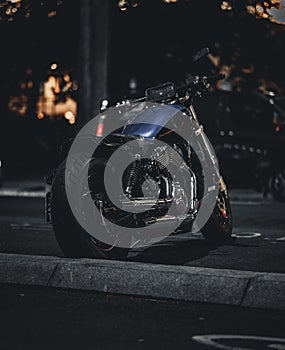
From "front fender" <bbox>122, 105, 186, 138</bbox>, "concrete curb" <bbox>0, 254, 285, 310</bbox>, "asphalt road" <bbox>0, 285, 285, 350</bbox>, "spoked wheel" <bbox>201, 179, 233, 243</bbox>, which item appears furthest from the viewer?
"spoked wheel" <bbox>201, 179, 233, 243</bbox>

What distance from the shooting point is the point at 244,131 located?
60.7ft

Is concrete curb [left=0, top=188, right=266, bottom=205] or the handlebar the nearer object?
the handlebar

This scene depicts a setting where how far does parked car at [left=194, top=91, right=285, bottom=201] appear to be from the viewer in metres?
17.9

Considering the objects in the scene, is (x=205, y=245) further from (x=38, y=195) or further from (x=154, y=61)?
(x=154, y=61)

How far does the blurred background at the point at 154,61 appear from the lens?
18.4 meters

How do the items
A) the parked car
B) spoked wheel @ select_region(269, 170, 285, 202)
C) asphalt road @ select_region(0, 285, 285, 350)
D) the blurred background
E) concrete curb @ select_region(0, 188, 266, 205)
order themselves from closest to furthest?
asphalt road @ select_region(0, 285, 285, 350)
spoked wheel @ select_region(269, 170, 285, 202)
concrete curb @ select_region(0, 188, 266, 205)
the parked car
the blurred background

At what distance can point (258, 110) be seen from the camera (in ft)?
61.5

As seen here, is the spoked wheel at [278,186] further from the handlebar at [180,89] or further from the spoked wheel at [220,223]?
the handlebar at [180,89]

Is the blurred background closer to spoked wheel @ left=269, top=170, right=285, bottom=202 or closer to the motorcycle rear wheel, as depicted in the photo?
spoked wheel @ left=269, top=170, right=285, bottom=202

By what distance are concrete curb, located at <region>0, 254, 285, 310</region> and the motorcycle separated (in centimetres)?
40

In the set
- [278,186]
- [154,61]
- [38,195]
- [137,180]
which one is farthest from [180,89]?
[154,61]

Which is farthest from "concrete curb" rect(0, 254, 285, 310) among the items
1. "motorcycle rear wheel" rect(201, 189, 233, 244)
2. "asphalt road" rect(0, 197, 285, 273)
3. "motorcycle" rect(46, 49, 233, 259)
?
"motorcycle rear wheel" rect(201, 189, 233, 244)

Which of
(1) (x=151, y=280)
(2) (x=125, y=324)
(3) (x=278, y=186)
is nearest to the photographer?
(2) (x=125, y=324)

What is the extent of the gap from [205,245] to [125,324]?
372 centimetres
